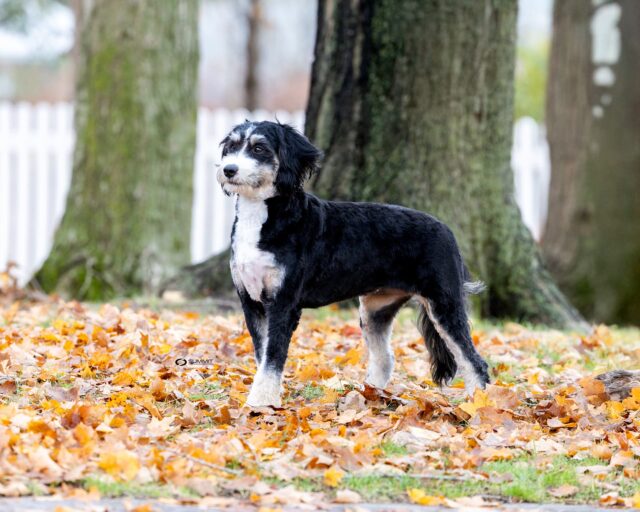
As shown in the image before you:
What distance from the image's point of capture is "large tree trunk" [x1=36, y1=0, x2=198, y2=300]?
36.9 ft

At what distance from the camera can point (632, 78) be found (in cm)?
1309

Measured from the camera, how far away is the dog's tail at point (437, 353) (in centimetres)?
A: 629

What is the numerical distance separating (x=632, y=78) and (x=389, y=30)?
508 cm

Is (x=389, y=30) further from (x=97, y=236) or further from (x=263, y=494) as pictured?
(x=263, y=494)

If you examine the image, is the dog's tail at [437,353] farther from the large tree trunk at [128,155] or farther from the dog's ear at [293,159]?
the large tree trunk at [128,155]

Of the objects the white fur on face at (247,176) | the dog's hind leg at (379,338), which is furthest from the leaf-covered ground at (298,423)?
the white fur on face at (247,176)

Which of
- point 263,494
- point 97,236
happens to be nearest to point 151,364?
point 263,494

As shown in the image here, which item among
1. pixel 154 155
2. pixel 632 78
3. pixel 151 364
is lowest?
pixel 151 364

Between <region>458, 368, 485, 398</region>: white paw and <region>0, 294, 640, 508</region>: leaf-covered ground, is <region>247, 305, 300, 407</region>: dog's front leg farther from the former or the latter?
<region>458, 368, 485, 398</region>: white paw

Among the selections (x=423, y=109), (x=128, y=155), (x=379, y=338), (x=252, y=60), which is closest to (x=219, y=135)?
(x=128, y=155)

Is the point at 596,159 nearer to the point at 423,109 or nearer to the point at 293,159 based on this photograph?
the point at 423,109

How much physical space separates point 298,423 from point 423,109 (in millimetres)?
4499

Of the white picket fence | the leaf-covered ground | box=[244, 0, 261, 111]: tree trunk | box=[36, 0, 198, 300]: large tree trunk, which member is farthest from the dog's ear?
box=[244, 0, 261, 111]: tree trunk

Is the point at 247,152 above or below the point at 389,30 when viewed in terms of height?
below
